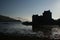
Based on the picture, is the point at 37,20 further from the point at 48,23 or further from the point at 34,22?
the point at 48,23

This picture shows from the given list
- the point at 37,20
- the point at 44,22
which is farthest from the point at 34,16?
the point at 44,22

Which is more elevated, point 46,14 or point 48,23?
point 46,14

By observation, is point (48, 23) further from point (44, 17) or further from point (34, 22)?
point (34, 22)

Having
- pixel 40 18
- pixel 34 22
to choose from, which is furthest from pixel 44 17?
pixel 34 22

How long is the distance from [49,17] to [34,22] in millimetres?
13696

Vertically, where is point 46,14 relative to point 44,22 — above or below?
above

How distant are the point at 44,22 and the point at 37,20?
252 inches

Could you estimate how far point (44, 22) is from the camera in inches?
3809

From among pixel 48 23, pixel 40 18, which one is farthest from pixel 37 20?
pixel 48 23

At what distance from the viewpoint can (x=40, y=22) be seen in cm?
9750

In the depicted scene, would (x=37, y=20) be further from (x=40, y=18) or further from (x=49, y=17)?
(x=49, y=17)

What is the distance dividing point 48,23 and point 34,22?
12.2m

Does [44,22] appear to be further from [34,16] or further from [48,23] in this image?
[34,16]

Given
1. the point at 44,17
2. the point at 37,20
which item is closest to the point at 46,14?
the point at 44,17
